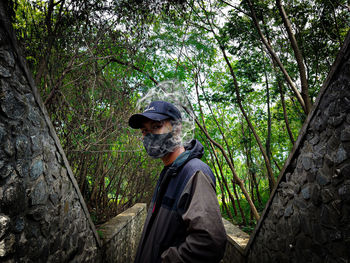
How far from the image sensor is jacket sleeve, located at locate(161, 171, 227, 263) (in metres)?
1.14

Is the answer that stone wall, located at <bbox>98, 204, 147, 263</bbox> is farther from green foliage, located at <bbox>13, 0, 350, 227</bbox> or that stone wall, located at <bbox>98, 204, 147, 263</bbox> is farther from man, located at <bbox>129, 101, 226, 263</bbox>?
man, located at <bbox>129, 101, 226, 263</bbox>

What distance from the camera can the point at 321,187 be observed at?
72.9 inches

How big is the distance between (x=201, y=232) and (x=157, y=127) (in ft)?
3.23

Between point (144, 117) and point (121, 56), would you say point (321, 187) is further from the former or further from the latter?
point (121, 56)

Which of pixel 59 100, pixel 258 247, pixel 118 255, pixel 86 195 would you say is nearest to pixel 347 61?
pixel 258 247

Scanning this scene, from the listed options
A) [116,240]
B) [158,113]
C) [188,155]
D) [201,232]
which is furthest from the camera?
[116,240]

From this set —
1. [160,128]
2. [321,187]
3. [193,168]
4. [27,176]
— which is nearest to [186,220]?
[193,168]

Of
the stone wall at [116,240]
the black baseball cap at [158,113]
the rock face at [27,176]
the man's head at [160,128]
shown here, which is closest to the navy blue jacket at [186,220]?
the man's head at [160,128]

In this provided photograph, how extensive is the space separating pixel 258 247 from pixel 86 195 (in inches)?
142

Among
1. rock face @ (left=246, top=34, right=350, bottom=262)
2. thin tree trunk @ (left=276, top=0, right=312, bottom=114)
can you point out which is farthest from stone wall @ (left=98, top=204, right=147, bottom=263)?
thin tree trunk @ (left=276, top=0, right=312, bottom=114)

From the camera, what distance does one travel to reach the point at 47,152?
1897 mm

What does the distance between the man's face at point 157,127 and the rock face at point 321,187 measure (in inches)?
56.5

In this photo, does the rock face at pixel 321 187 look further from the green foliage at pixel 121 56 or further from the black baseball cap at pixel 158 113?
the green foliage at pixel 121 56

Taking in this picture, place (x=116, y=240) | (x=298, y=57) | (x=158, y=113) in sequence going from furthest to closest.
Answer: (x=116, y=240) < (x=298, y=57) < (x=158, y=113)
